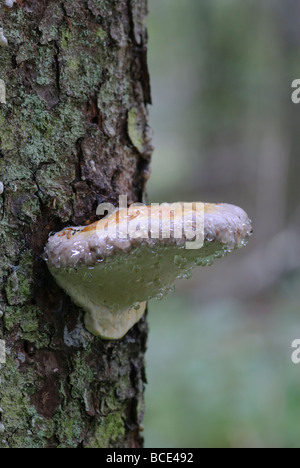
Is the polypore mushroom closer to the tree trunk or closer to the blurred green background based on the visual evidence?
the tree trunk

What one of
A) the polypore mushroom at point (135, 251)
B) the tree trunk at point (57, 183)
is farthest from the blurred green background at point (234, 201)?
the polypore mushroom at point (135, 251)

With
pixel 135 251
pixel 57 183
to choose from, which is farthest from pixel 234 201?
pixel 135 251

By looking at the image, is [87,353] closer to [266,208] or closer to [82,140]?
[82,140]

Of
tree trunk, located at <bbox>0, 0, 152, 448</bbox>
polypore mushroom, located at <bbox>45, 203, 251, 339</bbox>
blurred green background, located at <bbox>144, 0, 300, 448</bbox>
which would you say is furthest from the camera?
blurred green background, located at <bbox>144, 0, 300, 448</bbox>

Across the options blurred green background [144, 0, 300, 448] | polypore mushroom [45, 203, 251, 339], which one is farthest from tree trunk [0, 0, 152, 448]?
blurred green background [144, 0, 300, 448]

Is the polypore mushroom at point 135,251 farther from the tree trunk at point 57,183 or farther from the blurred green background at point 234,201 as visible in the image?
the blurred green background at point 234,201

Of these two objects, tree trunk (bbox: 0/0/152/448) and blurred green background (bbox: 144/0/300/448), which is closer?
Answer: tree trunk (bbox: 0/0/152/448)
